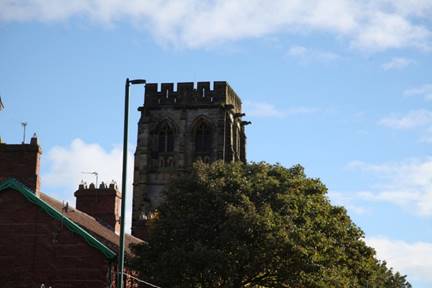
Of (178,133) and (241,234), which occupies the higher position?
(178,133)

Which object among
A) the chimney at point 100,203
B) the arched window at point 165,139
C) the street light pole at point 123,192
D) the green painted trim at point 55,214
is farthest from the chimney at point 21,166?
the arched window at point 165,139

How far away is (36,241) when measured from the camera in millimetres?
38781

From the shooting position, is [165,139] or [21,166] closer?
[21,166]

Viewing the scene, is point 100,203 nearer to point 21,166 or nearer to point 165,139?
point 21,166

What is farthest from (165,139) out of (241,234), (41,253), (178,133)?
(241,234)

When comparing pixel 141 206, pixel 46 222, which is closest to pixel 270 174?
pixel 46 222

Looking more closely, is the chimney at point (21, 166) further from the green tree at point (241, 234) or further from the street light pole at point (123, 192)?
the street light pole at point (123, 192)

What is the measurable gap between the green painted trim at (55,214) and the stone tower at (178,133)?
5466cm

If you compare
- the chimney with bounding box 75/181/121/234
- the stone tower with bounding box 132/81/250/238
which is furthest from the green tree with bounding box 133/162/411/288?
the stone tower with bounding box 132/81/250/238

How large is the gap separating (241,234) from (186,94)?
203 ft

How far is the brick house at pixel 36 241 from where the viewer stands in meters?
38.3

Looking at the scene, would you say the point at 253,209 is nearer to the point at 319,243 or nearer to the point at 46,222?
the point at 319,243

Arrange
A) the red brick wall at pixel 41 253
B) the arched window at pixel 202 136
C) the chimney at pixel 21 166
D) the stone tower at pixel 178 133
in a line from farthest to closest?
the arched window at pixel 202 136 → the stone tower at pixel 178 133 → the chimney at pixel 21 166 → the red brick wall at pixel 41 253

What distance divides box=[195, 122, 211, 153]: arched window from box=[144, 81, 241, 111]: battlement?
262 centimetres
